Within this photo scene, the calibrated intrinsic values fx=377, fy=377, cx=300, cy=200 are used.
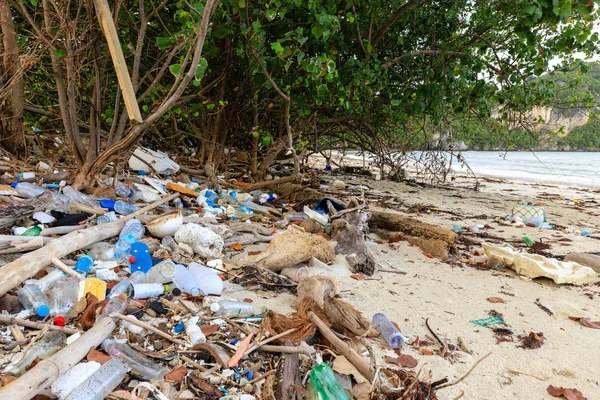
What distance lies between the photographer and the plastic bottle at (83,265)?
220cm

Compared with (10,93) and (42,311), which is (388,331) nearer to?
(42,311)

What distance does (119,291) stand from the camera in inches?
78.5

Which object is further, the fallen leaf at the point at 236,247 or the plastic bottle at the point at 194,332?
the fallen leaf at the point at 236,247

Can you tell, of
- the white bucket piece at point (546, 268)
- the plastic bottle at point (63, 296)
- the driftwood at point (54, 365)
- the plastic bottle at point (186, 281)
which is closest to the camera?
the driftwood at point (54, 365)

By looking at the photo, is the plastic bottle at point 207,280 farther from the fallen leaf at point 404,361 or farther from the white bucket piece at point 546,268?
the white bucket piece at point 546,268

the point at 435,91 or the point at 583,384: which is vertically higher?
the point at 435,91

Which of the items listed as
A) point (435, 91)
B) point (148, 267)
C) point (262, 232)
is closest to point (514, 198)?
point (435, 91)

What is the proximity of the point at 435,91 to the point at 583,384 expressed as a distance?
4.07 metres

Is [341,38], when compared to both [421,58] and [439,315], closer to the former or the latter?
[421,58]

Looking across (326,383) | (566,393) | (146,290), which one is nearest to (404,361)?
(326,383)

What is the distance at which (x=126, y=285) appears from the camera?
2051 mm

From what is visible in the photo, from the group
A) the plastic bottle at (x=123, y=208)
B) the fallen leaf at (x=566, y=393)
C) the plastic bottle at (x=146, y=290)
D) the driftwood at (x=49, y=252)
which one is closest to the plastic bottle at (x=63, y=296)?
the driftwood at (x=49, y=252)

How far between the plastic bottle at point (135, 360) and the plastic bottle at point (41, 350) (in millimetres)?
193

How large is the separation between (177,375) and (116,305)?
56 cm
